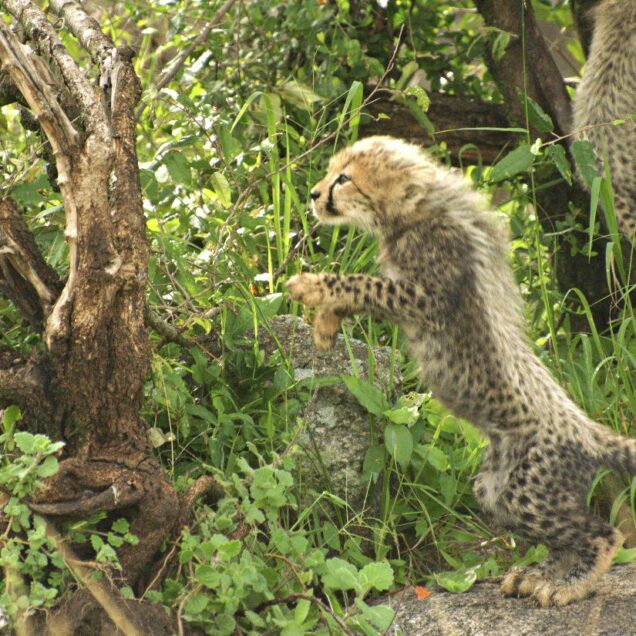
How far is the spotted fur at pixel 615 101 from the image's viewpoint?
18.2 feet

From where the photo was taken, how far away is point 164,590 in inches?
138

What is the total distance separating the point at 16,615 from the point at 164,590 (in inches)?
21.4

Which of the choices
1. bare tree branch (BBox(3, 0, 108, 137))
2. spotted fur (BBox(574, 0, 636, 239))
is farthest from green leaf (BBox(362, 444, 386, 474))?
spotted fur (BBox(574, 0, 636, 239))

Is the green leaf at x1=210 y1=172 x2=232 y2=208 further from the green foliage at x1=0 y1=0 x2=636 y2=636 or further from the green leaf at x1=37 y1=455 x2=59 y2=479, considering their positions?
the green leaf at x1=37 y1=455 x2=59 y2=479

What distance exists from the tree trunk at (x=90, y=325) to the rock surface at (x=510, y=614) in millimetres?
976

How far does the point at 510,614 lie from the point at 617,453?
71 cm

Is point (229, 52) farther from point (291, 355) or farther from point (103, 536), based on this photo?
point (103, 536)

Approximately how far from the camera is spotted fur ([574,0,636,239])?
5.54m

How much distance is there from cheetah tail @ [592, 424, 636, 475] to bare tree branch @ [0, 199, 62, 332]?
203 centimetres

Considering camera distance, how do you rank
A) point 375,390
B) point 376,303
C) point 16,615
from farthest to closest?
point 375,390 < point 376,303 < point 16,615

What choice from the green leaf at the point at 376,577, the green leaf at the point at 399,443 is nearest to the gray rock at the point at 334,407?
the green leaf at the point at 399,443

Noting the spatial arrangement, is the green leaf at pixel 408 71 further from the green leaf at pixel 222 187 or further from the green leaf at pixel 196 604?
the green leaf at pixel 196 604

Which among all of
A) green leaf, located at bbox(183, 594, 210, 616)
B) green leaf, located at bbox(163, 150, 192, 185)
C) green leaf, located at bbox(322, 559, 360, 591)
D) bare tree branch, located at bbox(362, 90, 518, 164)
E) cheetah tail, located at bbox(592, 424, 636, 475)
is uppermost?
green leaf, located at bbox(163, 150, 192, 185)

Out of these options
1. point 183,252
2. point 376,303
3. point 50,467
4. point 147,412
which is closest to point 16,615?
point 50,467
